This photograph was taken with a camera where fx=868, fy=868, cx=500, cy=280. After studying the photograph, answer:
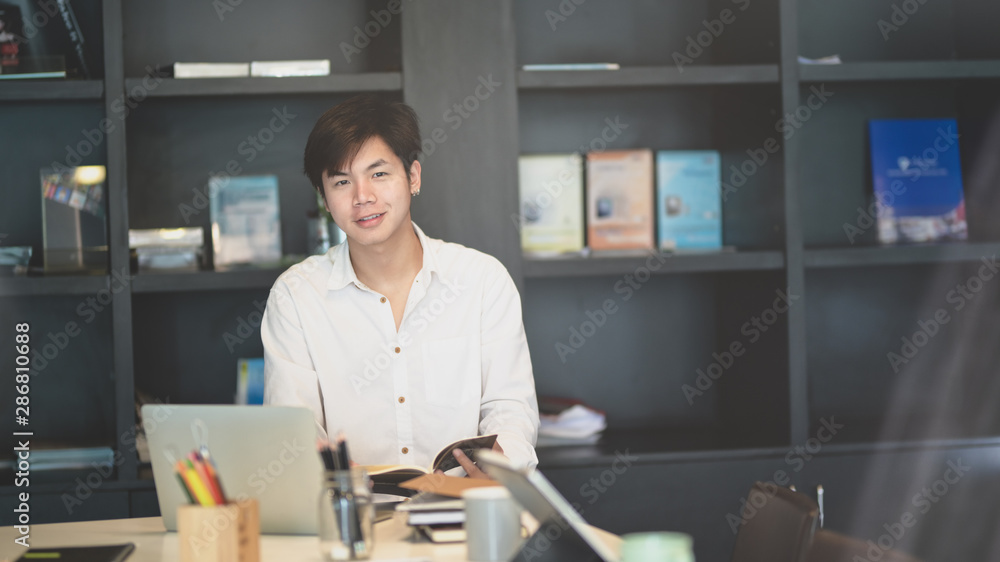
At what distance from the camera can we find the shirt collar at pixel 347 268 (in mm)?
2246

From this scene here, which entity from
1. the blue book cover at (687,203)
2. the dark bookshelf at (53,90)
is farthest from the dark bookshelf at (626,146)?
the blue book cover at (687,203)

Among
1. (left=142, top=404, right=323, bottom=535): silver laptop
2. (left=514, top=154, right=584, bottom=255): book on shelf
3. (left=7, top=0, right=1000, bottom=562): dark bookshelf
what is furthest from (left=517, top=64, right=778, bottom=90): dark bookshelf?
(left=142, top=404, right=323, bottom=535): silver laptop

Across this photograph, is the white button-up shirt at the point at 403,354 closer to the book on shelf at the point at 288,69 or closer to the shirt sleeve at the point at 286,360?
the shirt sleeve at the point at 286,360

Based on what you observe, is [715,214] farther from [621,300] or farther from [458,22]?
[458,22]

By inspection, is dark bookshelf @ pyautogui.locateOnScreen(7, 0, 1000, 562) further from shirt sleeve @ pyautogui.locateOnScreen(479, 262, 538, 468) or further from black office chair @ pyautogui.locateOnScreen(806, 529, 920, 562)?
black office chair @ pyautogui.locateOnScreen(806, 529, 920, 562)

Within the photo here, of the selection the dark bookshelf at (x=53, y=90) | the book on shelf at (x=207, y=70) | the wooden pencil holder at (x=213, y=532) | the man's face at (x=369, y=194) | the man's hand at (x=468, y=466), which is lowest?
the man's hand at (x=468, y=466)

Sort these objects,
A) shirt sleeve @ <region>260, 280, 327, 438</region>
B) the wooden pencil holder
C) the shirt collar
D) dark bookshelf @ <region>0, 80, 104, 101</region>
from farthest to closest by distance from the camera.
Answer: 1. dark bookshelf @ <region>0, 80, 104, 101</region>
2. the shirt collar
3. shirt sleeve @ <region>260, 280, 327, 438</region>
4. the wooden pencil holder

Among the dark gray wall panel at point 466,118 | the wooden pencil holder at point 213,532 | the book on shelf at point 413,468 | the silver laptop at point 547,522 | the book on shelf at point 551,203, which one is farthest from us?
the book on shelf at point 551,203

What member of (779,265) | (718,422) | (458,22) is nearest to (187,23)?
(458,22)

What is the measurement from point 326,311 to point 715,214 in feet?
4.60

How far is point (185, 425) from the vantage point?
4.61 feet

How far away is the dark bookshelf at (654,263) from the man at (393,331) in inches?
16.6

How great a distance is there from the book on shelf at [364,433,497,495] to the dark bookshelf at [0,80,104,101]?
1542mm

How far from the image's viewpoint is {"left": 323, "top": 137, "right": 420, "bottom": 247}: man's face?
2135 millimetres
